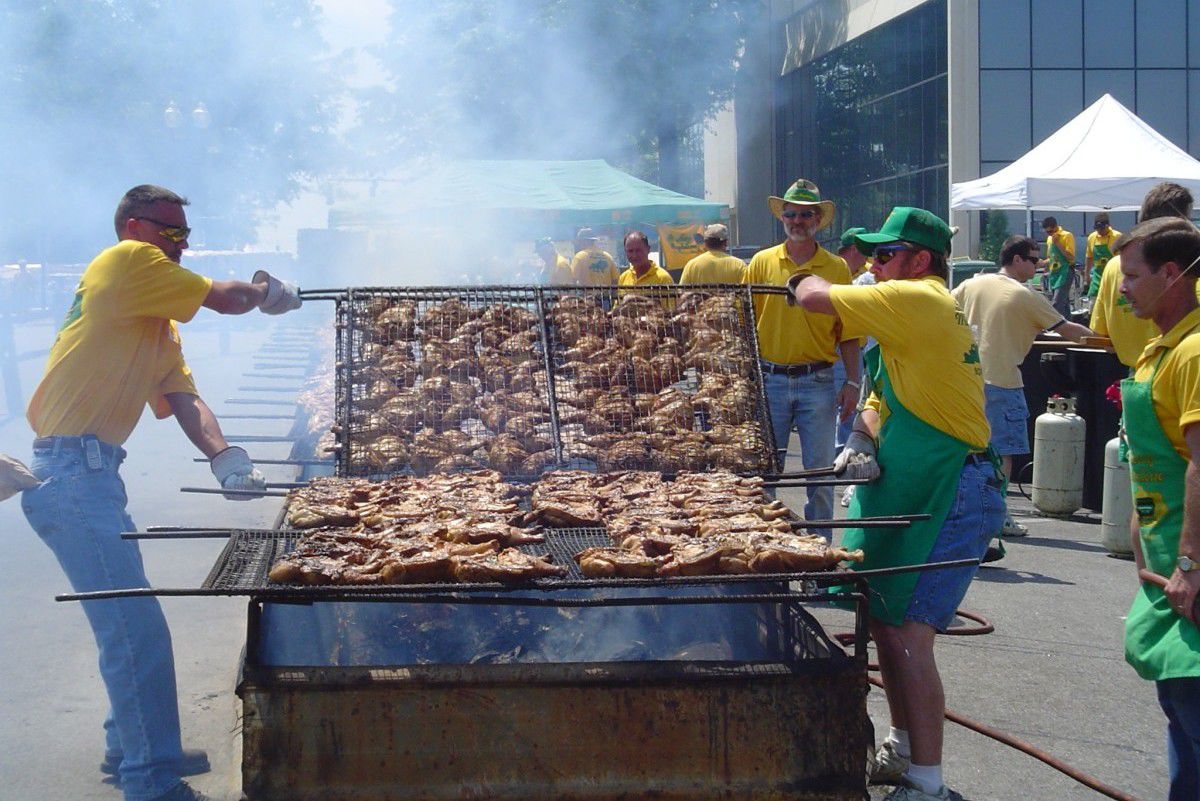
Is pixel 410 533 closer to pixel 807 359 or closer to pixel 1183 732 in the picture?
pixel 1183 732

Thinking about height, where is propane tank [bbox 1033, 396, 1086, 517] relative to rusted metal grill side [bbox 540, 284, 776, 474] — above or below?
below

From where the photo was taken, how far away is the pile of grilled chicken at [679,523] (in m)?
3.59

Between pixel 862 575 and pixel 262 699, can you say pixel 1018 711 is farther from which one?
pixel 262 699

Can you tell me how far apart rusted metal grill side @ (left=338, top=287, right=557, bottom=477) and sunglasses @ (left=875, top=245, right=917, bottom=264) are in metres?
1.83

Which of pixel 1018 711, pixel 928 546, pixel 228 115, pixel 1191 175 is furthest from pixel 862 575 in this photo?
pixel 228 115

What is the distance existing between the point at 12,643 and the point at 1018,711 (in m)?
5.39

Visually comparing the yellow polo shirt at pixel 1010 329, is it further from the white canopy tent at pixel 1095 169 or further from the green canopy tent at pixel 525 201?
the green canopy tent at pixel 525 201

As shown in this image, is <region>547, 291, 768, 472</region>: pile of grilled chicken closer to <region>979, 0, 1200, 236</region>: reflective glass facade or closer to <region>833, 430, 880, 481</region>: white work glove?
<region>833, 430, 880, 481</region>: white work glove

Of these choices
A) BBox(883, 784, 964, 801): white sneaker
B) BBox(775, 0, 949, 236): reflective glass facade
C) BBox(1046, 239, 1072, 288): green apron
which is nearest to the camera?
BBox(883, 784, 964, 801): white sneaker

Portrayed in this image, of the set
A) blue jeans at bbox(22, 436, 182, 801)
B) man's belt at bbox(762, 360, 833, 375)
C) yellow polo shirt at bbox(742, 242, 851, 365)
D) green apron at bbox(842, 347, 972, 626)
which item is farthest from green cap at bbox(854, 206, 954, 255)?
blue jeans at bbox(22, 436, 182, 801)

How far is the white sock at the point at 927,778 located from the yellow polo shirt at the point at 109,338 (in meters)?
3.25

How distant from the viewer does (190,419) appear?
16.0 ft

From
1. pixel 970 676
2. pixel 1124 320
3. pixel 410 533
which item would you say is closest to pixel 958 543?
pixel 970 676

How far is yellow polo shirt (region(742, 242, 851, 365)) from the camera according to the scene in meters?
6.54
